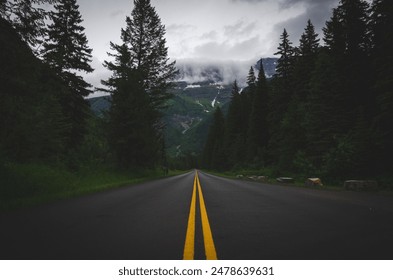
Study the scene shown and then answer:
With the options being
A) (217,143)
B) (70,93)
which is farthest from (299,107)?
(217,143)

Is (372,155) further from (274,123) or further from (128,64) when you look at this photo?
(274,123)

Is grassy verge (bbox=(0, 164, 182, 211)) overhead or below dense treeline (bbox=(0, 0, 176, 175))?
below

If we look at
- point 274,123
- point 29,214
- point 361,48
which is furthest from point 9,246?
point 274,123

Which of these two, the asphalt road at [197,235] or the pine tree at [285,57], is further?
the pine tree at [285,57]

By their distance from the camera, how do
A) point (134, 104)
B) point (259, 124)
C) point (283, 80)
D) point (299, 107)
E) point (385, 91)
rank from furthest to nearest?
point (259, 124), point (283, 80), point (299, 107), point (134, 104), point (385, 91)

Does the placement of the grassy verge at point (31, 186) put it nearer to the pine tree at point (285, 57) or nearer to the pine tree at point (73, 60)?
the pine tree at point (73, 60)

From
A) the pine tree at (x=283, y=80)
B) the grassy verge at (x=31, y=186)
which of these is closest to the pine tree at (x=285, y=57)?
the pine tree at (x=283, y=80)

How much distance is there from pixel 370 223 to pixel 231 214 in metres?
2.91

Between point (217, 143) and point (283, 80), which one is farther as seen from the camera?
point (217, 143)

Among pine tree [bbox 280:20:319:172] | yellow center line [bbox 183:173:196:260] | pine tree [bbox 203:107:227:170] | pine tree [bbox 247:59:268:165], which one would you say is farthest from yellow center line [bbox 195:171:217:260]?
pine tree [bbox 203:107:227:170]

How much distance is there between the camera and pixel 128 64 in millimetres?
26312

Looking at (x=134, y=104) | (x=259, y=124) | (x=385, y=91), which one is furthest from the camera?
(x=259, y=124)

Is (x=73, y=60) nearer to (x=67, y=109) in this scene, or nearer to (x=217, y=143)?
(x=67, y=109)

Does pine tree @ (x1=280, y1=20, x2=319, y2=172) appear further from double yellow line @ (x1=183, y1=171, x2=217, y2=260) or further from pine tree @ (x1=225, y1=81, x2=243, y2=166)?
pine tree @ (x1=225, y1=81, x2=243, y2=166)
